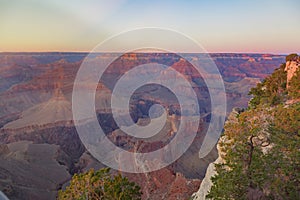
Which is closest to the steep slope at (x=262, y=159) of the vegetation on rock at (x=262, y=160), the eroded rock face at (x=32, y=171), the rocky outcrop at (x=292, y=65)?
the vegetation on rock at (x=262, y=160)

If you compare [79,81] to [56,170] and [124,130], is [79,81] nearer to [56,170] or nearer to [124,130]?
[124,130]

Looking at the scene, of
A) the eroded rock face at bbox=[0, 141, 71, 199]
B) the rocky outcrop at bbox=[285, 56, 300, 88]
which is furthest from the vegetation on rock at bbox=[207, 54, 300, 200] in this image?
the eroded rock face at bbox=[0, 141, 71, 199]

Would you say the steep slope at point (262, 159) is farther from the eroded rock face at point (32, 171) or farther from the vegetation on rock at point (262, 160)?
the eroded rock face at point (32, 171)

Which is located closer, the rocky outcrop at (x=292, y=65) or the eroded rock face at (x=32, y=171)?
the rocky outcrop at (x=292, y=65)

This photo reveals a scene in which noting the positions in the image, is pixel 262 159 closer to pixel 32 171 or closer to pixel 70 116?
pixel 32 171

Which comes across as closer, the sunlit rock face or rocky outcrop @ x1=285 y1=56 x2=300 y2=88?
rocky outcrop @ x1=285 y1=56 x2=300 y2=88

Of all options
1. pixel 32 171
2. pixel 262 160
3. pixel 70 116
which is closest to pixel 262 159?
pixel 262 160

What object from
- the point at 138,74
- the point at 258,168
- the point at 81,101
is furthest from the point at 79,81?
the point at 258,168

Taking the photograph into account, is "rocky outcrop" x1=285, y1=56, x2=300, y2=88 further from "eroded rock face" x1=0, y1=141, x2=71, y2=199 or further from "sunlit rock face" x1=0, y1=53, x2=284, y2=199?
"eroded rock face" x1=0, y1=141, x2=71, y2=199
